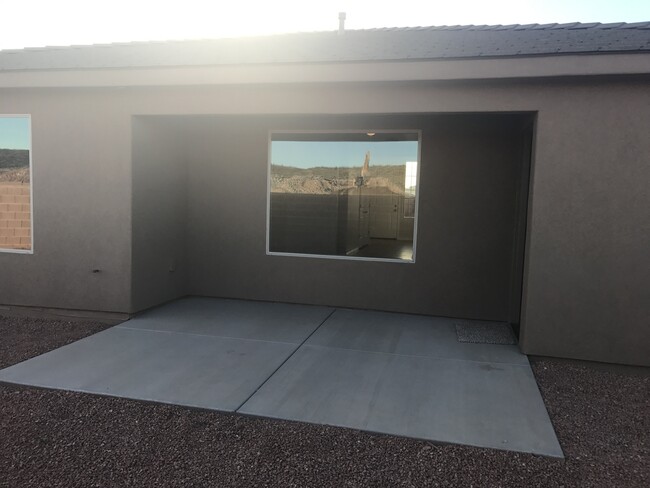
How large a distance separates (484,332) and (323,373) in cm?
259

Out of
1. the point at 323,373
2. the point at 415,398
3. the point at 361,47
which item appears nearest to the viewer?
the point at 415,398

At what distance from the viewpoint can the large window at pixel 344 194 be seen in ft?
23.9

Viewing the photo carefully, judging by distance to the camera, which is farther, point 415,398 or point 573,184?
point 573,184

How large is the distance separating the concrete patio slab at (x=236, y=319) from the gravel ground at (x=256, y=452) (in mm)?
2089

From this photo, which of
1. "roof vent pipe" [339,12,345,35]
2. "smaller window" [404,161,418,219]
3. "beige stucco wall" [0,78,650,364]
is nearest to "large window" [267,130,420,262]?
"smaller window" [404,161,418,219]

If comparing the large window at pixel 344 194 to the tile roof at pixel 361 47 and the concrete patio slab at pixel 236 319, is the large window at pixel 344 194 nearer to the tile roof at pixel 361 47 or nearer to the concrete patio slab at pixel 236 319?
the concrete patio slab at pixel 236 319

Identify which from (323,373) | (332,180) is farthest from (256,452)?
(332,180)

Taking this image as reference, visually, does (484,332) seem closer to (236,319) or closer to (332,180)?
(332,180)

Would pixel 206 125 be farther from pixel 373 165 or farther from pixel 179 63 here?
pixel 373 165

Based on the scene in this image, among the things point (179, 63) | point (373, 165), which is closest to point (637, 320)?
point (373, 165)

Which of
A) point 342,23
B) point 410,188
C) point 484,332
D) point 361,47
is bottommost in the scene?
point 484,332

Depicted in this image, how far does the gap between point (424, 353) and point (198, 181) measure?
4505 millimetres

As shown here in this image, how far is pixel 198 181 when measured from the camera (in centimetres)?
793

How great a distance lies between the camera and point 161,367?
4.95 metres
